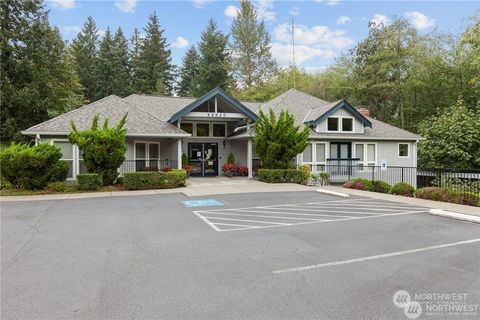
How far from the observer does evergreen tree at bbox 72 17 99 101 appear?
1646 inches

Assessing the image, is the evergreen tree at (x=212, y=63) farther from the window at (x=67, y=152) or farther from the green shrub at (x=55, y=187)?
the green shrub at (x=55, y=187)

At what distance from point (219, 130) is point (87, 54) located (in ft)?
108

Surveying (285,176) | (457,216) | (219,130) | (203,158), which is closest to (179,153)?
(203,158)

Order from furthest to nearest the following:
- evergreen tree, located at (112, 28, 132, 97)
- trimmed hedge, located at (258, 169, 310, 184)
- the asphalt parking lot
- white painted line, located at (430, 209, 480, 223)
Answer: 1. evergreen tree, located at (112, 28, 132, 97)
2. trimmed hedge, located at (258, 169, 310, 184)
3. white painted line, located at (430, 209, 480, 223)
4. the asphalt parking lot

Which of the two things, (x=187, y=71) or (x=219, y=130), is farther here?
(x=187, y=71)

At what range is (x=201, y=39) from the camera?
43.9 metres

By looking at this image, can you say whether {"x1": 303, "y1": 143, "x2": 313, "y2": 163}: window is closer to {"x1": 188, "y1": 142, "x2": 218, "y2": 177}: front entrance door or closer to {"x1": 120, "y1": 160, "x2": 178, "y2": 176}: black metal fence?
{"x1": 188, "y1": 142, "x2": 218, "y2": 177}: front entrance door

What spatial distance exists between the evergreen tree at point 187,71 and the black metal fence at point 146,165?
27.8 meters

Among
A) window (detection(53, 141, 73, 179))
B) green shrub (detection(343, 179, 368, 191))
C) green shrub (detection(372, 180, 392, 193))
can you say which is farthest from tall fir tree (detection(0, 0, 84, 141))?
green shrub (detection(372, 180, 392, 193))

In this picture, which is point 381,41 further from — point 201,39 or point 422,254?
point 422,254

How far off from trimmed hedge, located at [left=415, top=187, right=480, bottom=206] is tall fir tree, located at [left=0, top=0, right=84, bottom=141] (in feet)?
87.2

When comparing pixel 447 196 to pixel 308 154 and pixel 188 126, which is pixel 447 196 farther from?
pixel 188 126

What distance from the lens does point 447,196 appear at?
11516 mm

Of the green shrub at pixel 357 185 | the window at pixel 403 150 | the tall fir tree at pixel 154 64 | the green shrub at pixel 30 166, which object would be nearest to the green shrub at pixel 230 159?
the green shrub at pixel 357 185
